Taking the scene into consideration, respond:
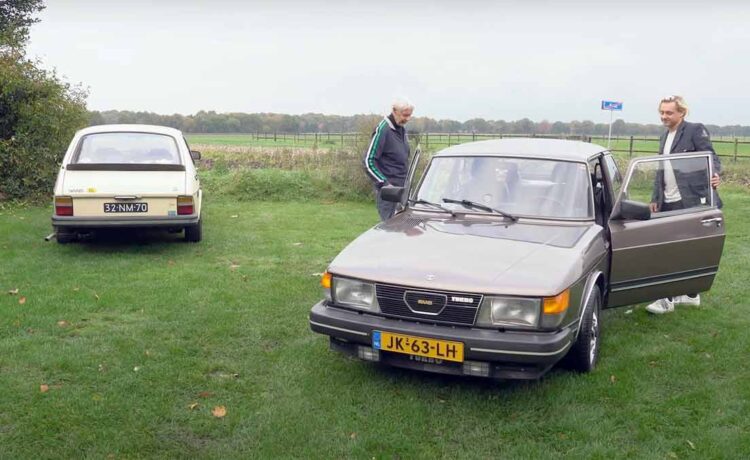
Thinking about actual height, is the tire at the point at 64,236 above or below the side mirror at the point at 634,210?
below

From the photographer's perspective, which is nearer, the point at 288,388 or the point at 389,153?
the point at 288,388

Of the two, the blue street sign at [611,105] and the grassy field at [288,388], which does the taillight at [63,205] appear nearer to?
the grassy field at [288,388]

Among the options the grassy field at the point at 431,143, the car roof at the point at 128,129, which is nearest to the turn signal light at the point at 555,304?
the car roof at the point at 128,129

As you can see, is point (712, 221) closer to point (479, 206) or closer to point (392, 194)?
point (479, 206)

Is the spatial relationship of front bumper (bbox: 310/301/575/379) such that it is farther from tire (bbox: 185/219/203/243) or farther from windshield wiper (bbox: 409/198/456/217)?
tire (bbox: 185/219/203/243)

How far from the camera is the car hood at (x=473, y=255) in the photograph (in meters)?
4.20

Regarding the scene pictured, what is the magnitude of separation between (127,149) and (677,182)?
703cm

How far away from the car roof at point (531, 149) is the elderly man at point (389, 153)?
130 cm

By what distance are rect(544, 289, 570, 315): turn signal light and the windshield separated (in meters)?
1.22

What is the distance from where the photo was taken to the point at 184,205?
8695mm

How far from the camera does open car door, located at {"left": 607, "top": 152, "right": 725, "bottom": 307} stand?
17.6 ft

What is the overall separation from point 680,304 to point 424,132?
33.1 ft

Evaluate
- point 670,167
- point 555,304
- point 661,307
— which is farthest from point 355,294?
point 661,307

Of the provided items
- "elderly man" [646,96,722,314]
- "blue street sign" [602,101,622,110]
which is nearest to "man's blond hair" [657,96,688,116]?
"elderly man" [646,96,722,314]
